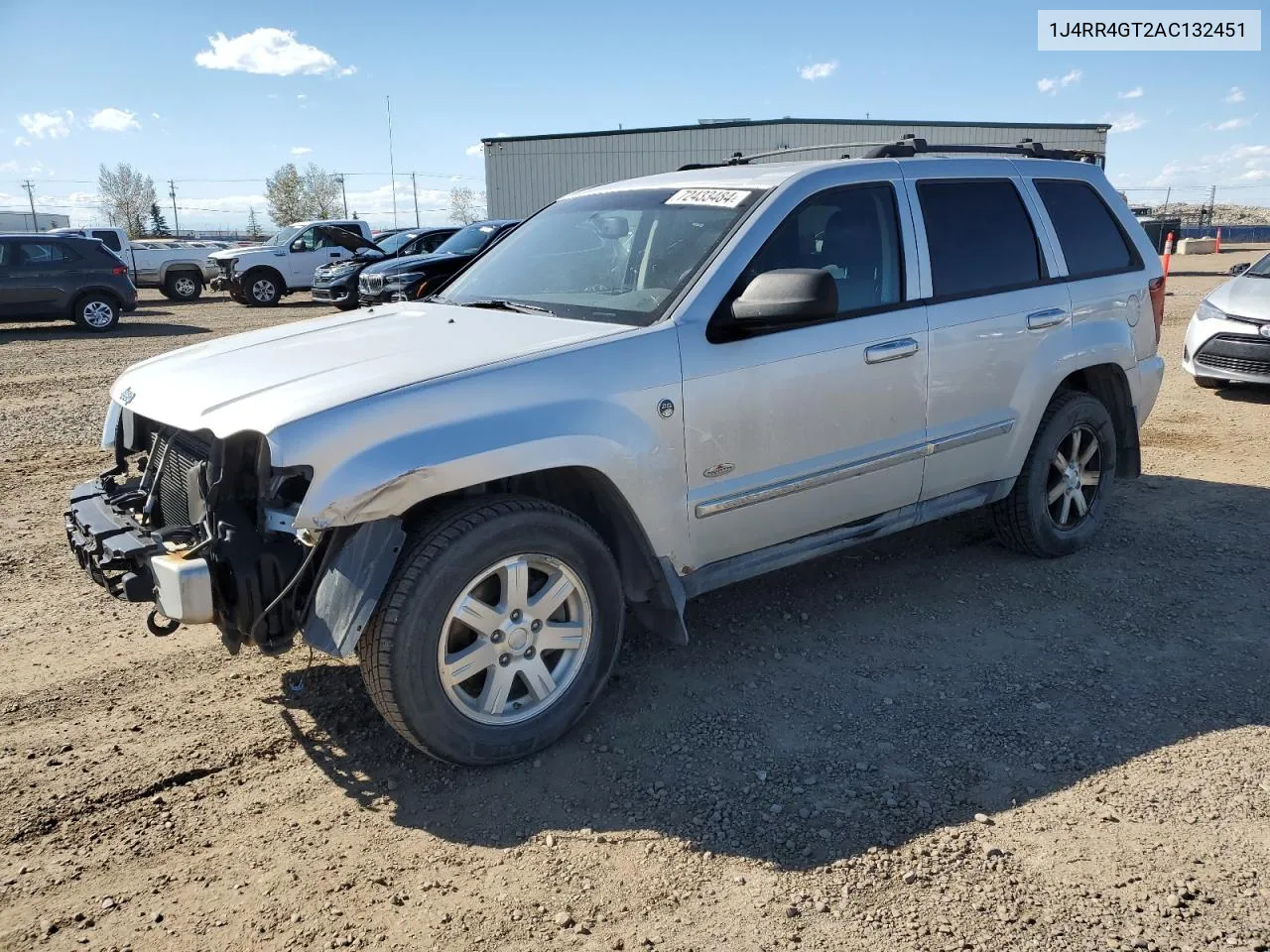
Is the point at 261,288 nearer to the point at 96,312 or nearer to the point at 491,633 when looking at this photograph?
the point at 96,312

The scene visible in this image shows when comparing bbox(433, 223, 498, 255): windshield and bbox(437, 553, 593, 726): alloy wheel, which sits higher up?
bbox(433, 223, 498, 255): windshield

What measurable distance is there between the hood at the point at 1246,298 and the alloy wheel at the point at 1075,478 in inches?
200

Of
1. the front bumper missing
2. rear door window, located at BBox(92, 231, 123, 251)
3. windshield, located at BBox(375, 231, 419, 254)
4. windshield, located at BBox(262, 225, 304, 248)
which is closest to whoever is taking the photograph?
the front bumper missing

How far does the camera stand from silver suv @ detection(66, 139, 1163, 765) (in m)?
3.07

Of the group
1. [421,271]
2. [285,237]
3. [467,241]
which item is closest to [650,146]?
[285,237]

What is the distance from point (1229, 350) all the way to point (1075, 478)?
5191 millimetres

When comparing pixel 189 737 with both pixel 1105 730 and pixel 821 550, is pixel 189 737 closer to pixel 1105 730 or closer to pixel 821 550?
pixel 821 550

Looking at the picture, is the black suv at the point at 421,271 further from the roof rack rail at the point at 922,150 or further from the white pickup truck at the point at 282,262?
the roof rack rail at the point at 922,150

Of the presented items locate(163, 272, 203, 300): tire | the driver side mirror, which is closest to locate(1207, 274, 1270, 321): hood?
the driver side mirror

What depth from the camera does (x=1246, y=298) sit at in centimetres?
941

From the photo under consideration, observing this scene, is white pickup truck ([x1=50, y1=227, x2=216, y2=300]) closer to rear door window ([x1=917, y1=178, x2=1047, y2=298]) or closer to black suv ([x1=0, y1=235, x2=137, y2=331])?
black suv ([x1=0, y1=235, x2=137, y2=331])

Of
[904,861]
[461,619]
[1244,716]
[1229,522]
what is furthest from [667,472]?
[1229,522]

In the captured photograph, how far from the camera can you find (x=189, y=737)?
3.60m

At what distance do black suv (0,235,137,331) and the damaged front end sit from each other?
1602cm
